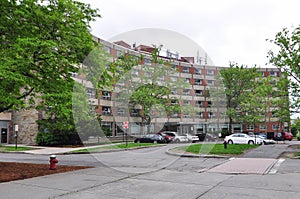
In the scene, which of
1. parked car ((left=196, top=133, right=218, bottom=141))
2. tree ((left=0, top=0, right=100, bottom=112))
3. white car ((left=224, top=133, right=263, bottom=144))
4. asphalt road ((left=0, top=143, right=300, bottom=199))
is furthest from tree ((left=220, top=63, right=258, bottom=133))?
tree ((left=0, top=0, right=100, bottom=112))

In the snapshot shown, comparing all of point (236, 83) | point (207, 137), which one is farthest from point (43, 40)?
point (236, 83)

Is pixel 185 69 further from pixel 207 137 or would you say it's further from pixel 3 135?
pixel 3 135

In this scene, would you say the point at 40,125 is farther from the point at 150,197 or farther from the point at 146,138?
the point at 150,197

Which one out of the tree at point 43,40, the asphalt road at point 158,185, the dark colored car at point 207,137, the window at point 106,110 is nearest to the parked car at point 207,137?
the dark colored car at point 207,137

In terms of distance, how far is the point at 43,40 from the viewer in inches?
443

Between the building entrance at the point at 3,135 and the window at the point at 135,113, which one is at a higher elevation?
the window at the point at 135,113

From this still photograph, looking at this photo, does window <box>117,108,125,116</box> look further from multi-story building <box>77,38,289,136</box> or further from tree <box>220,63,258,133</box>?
tree <box>220,63,258,133</box>

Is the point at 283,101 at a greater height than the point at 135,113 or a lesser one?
greater

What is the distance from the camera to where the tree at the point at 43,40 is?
441 inches

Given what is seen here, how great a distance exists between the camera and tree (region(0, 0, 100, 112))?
11195mm

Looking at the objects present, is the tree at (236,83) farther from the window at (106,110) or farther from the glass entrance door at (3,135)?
the glass entrance door at (3,135)

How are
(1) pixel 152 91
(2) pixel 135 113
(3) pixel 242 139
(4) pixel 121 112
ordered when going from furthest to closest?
(3) pixel 242 139 → (1) pixel 152 91 → (2) pixel 135 113 → (4) pixel 121 112

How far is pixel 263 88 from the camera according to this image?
2341 cm

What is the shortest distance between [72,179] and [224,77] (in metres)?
39.5
